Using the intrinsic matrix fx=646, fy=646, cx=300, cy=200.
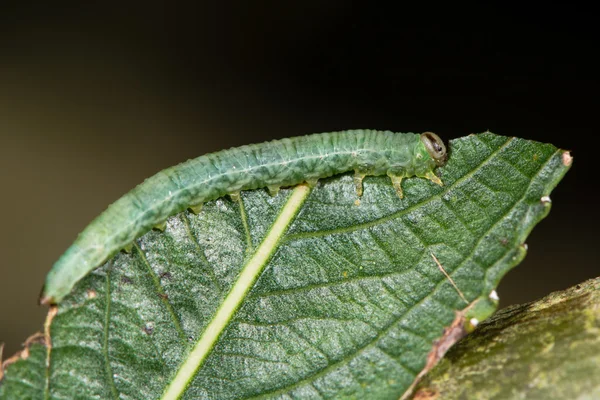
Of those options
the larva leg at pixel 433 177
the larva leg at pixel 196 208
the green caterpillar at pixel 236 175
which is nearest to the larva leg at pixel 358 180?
the green caterpillar at pixel 236 175

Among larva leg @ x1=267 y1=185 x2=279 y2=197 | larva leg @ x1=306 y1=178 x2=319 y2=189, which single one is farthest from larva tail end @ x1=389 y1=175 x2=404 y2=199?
larva leg @ x1=267 y1=185 x2=279 y2=197

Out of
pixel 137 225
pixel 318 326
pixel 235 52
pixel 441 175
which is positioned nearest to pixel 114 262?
pixel 137 225

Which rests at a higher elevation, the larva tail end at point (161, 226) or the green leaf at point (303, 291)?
the larva tail end at point (161, 226)

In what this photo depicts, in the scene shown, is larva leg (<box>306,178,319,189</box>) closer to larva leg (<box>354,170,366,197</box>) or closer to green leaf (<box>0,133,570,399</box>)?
green leaf (<box>0,133,570,399</box>)

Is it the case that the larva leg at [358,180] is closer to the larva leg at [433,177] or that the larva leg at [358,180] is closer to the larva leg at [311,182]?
the larva leg at [311,182]

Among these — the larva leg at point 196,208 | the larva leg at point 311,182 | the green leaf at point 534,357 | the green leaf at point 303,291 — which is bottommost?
the green leaf at point 534,357

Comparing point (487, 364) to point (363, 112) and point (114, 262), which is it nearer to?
point (114, 262)

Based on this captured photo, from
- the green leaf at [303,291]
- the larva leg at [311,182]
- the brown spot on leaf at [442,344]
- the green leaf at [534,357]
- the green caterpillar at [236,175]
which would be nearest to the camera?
the green leaf at [534,357]
